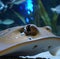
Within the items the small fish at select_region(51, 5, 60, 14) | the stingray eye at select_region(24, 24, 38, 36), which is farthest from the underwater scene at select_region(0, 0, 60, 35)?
the stingray eye at select_region(24, 24, 38, 36)

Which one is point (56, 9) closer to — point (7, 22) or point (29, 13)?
point (29, 13)

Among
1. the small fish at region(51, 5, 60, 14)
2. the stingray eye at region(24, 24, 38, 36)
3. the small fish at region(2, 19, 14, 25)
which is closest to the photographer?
the stingray eye at region(24, 24, 38, 36)

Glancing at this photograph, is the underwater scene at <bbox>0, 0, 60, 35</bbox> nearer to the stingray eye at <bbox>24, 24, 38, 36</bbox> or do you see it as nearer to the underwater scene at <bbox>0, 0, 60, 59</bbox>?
the underwater scene at <bbox>0, 0, 60, 59</bbox>

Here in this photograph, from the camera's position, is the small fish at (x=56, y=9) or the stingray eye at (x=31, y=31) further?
the small fish at (x=56, y=9)

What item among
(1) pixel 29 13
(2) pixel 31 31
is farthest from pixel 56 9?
(2) pixel 31 31

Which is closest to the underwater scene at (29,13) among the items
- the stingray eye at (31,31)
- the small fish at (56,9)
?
the small fish at (56,9)

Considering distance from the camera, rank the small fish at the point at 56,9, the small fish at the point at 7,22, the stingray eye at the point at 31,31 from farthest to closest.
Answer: the small fish at the point at 56,9, the small fish at the point at 7,22, the stingray eye at the point at 31,31

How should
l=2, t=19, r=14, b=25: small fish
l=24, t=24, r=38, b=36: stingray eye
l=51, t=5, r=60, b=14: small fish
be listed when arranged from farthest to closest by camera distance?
l=51, t=5, r=60, b=14: small fish
l=2, t=19, r=14, b=25: small fish
l=24, t=24, r=38, b=36: stingray eye

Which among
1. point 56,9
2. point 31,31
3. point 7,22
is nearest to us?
point 31,31

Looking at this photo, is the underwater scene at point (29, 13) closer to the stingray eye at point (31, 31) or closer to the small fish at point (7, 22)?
the small fish at point (7, 22)

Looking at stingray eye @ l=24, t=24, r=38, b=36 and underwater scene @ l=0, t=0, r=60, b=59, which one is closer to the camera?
stingray eye @ l=24, t=24, r=38, b=36
